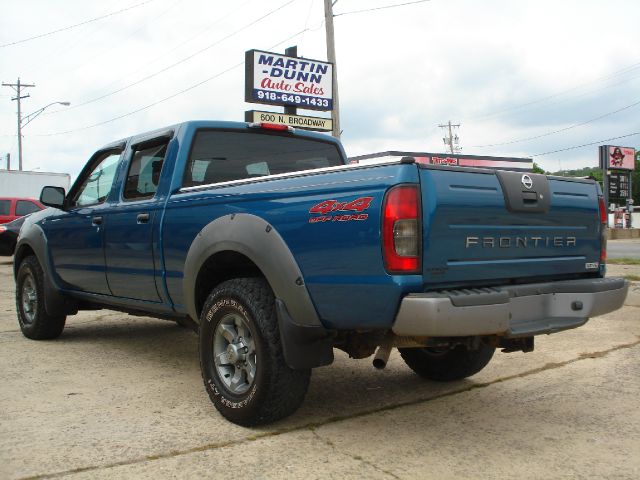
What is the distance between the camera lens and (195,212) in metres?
4.14

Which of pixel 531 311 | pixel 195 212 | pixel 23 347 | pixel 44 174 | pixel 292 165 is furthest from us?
pixel 44 174

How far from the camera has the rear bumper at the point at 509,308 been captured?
9.77 feet

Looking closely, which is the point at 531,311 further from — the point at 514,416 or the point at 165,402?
the point at 165,402

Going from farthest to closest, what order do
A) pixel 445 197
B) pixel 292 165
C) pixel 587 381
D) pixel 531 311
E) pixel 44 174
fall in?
pixel 44 174
pixel 292 165
pixel 587 381
pixel 531 311
pixel 445 197

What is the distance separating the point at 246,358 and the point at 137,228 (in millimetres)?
1501

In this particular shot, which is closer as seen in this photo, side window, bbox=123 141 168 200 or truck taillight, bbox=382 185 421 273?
truck taillight, bbox=382 185 421 273

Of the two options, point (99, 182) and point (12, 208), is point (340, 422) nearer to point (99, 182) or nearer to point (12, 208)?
point (99, 182)

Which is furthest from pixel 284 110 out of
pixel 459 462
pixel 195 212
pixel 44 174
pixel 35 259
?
pixel 459 462

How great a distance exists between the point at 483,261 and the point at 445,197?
43cm

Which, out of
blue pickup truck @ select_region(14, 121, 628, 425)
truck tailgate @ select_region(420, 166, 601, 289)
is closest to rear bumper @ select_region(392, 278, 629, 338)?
blue pickup truck @ select_region(14, 121, 628, 425)

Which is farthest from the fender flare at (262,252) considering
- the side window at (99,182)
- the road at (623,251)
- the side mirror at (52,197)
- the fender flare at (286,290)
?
the road at (623,251)

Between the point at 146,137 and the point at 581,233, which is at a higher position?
the point at 146,137

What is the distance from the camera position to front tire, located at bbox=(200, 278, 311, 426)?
3.54m

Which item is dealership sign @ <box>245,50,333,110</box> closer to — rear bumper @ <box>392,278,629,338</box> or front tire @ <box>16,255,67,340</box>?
front tire @ <box>16,255,67,340</box>
